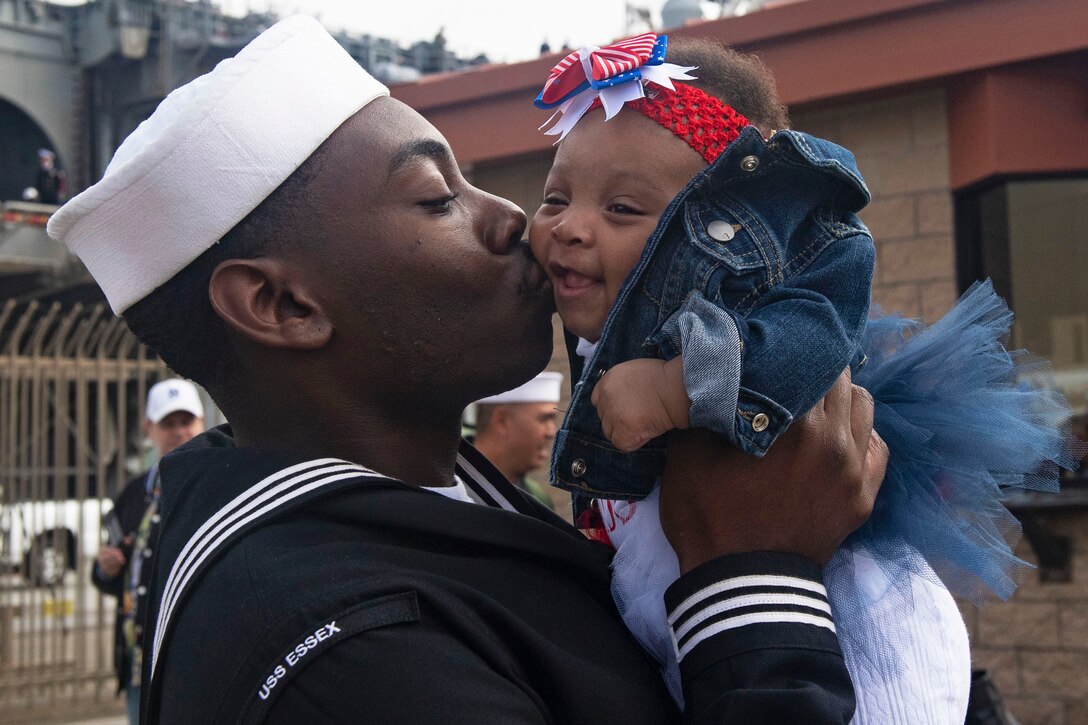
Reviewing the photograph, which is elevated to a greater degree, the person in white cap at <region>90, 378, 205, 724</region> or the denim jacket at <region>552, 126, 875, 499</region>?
the denim jacket at <region>552, 126, 875, 499</region>

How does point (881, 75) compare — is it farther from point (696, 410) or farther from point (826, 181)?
point (696, 410)

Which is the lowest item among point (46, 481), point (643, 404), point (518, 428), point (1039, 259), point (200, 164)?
point (46, 481)

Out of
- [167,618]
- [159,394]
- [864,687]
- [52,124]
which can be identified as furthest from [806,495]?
[52,124]

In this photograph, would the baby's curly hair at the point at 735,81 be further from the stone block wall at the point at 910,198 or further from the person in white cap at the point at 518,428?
the person in white cap at the point at 518,428

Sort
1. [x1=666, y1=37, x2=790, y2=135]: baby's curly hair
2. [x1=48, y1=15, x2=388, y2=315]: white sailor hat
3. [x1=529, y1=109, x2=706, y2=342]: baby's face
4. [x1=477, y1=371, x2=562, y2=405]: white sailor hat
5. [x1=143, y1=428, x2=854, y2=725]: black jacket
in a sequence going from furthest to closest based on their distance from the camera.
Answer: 1. [x1=477, y1=371, x2=562, y2=405]: white sailor hat
2. [x1=666, y1=37, x2=790, y2=135]: baby's curly hair
3. [x1=529, y1=109, x2=706, y2=342]: baby's face
4. [x1=48, y1=15, x2=388, y2=315]: white sailor hat
5. [x1=143, y1=428, x2=854, y2=725]: black jacket

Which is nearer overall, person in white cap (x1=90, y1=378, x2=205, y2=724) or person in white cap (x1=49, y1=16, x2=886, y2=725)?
person in white cap (x1=49, y1=16, x2=886, y2=725)

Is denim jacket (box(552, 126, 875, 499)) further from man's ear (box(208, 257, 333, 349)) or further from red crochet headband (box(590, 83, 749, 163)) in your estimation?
man's ear (box(208, 257, 333, 349))

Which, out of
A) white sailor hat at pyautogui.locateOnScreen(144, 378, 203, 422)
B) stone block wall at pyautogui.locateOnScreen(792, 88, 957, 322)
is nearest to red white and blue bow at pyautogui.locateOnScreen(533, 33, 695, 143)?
stone block wall at pyautogui.locateOnScreen(792, 88, 957, 322)

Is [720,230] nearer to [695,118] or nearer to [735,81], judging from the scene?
[695,118]

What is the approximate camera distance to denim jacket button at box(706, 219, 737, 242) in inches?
73.6

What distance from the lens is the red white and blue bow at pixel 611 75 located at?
7.24 ft

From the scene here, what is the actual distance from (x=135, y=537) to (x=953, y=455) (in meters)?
5.64

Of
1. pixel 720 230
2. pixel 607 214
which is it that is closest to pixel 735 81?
pixel 607 214

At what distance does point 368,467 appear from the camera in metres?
1.92
